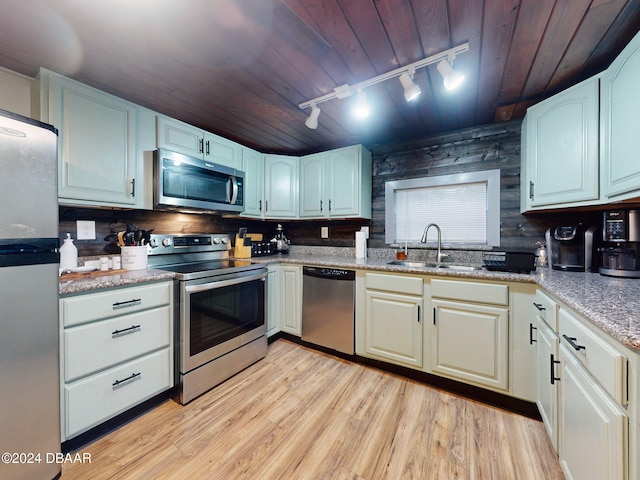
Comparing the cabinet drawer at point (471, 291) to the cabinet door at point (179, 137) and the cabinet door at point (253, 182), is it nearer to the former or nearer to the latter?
the cabinet door at point (253, 182)

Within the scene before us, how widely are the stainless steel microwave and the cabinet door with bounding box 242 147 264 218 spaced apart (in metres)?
0.19

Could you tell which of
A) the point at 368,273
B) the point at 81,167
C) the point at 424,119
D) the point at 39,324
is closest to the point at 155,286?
the point at 39,324

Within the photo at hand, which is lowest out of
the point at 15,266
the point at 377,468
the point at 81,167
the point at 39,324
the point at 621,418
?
the point at 377,468

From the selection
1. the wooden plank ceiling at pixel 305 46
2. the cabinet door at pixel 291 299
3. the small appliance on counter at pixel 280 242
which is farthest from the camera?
the small appliance on counter at pixel 280 242

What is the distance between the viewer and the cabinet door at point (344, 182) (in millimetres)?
2646

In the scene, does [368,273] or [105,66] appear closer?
[105,66]

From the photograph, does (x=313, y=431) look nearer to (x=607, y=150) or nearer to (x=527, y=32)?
(x=607, y=150)

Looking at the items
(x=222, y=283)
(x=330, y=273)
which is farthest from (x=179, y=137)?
(x=330, y=273)

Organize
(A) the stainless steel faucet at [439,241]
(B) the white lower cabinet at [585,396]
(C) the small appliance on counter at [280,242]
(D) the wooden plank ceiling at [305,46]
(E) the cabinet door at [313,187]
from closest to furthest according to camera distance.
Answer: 1. (B) the white lower cabinet at [585,396]
2. (D) the wooden plank ceiling at [305,46]
3. (A) the stainless steel faucet at [439,241]
4. (E) the cabinet door at [313,187]
5. (C) the small appliance on counter at [280,242]

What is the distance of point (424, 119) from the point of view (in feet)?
7.23

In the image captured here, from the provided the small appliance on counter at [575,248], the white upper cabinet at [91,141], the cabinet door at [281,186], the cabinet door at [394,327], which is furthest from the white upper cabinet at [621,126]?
the white upper cabinet at [91,141]

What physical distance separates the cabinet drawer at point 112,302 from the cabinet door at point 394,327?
1.55m

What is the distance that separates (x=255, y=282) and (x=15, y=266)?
1421mm

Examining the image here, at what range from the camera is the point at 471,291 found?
1.75 meters
